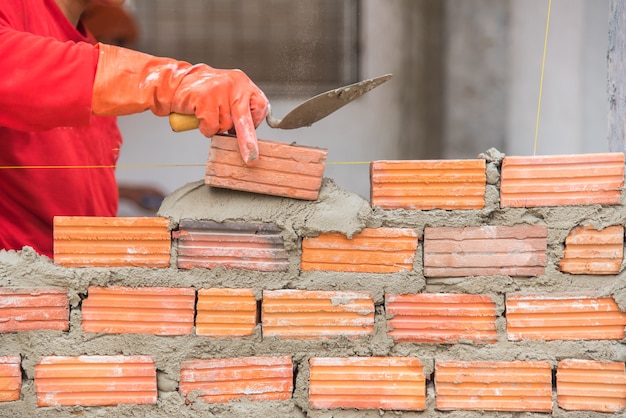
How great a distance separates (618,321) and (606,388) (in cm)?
18

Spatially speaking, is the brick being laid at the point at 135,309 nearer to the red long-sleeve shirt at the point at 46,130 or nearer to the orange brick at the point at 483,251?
the red long-sleeve shirt at the point at 46,130

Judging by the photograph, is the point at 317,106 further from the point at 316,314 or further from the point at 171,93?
the point at 316,314

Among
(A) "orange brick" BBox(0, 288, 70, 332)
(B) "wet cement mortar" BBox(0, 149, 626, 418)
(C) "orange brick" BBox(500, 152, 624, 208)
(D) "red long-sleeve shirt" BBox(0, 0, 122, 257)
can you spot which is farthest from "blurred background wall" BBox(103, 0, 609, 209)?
(C) "orange brick" BBox(500, 152, 624, 208)

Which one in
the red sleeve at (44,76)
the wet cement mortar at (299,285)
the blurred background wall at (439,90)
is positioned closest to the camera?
the red sleeve at (44,76)

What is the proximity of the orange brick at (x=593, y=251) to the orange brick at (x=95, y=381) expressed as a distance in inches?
45.7

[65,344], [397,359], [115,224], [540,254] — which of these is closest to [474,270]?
[540,254]

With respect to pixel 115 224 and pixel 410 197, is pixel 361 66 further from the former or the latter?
pixel 115 224

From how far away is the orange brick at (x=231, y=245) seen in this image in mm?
1721

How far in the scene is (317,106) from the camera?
1.72 m

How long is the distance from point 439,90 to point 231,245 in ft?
10.0

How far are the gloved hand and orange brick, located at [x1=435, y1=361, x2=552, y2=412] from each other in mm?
799

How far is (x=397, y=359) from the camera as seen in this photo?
5.76ft

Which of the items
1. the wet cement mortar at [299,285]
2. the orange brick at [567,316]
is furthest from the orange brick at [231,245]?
the orange brick at [567,316]

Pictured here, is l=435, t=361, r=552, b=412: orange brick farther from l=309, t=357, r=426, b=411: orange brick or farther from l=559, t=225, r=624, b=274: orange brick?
l=559, t=225, r=624, b=274: orange brick
